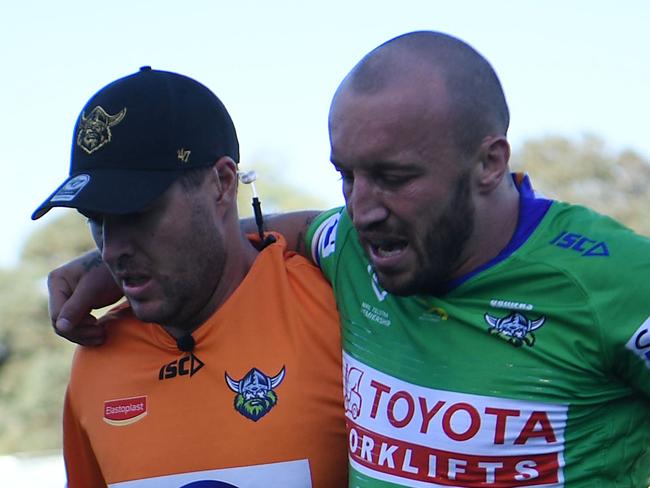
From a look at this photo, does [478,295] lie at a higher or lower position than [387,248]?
lower

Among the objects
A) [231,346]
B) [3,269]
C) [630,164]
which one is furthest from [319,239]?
[630,164]

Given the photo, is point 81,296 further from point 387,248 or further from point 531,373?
point 531,373

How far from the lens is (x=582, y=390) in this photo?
2691mm

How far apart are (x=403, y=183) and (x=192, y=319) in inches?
37.0

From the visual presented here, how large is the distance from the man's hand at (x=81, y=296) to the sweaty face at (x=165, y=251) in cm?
29

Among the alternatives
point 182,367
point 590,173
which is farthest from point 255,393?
point 590,173

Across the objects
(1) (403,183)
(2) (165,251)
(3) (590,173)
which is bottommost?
(3) (590,173)

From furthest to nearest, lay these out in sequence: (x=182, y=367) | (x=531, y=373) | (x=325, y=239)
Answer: (x=325, y=239), (x=182, y=367), (x=531, y=373)

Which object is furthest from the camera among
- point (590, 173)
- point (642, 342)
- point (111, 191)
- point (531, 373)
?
point (590, 173)

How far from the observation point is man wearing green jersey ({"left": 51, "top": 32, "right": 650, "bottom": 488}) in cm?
269

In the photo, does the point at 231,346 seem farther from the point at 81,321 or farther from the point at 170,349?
the point at 81,321

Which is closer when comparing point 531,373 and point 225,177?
point 531,373

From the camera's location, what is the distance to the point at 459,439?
2.74 meters

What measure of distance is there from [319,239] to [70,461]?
1138 millimetres
